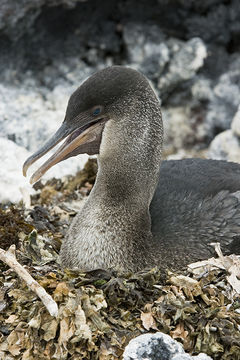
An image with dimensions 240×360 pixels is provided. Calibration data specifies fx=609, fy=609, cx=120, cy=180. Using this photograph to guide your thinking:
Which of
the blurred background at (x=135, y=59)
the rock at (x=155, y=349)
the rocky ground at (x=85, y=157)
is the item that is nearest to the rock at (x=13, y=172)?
the rocky ground at (x=85, y=157)

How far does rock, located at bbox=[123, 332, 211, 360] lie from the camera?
3158 mm

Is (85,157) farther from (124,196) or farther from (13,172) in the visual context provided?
(124,196)

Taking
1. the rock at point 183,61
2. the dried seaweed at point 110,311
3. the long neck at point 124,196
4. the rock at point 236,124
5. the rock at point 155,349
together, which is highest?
the rock at point 183,61

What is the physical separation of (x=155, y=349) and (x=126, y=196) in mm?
1007

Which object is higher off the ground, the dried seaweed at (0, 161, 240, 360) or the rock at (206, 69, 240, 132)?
the rock at (206, 69, 240, 132)

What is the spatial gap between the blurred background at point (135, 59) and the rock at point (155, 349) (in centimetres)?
276

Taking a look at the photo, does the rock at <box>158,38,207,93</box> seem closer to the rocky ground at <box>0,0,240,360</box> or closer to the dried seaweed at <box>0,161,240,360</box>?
the rocky ground at <box>0,0,240,360</box>

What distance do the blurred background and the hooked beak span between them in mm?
1962

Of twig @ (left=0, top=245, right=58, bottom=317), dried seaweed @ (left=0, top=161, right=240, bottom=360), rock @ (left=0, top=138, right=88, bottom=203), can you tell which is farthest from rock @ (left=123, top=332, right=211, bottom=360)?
rock @ (left=0, top=138, right=88, bottom=203)

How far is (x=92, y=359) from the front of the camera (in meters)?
3.41

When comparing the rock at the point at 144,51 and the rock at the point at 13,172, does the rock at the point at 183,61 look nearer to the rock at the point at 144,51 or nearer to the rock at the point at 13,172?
the rock at the point at 144,51

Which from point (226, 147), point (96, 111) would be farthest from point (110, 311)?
point (226, 147)

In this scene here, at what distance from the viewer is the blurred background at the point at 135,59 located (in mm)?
6016

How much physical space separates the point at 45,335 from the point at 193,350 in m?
0.84
